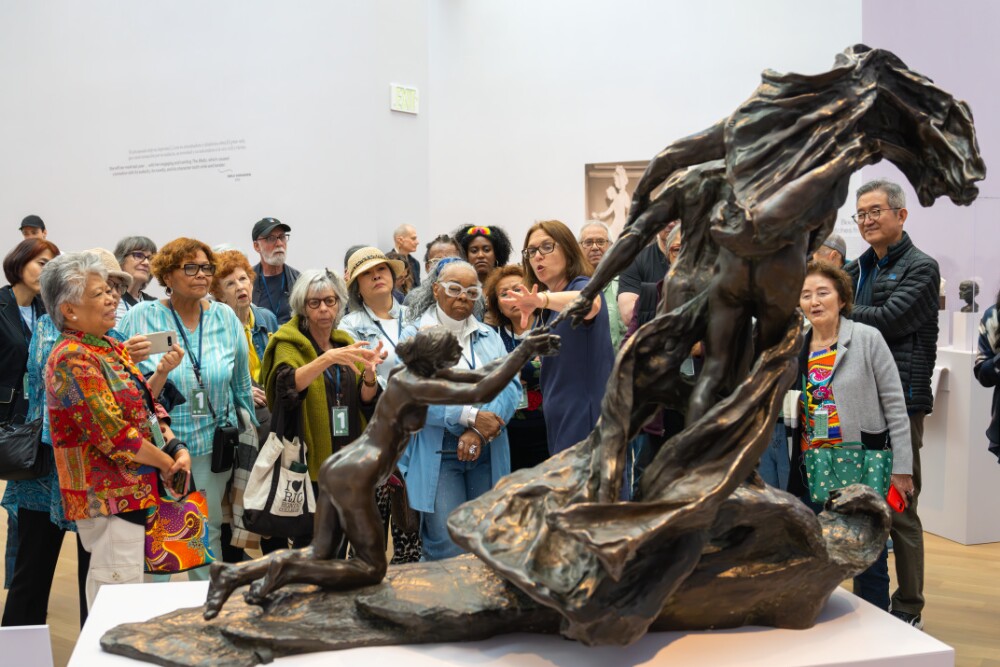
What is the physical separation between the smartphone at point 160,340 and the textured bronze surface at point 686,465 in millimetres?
1475

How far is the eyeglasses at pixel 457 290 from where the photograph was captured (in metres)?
4.01

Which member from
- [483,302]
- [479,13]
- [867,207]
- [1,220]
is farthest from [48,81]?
[867,207]

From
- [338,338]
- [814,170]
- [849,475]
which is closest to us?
[814,170]

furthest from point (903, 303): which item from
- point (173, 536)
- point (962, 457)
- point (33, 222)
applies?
point (33, 222)

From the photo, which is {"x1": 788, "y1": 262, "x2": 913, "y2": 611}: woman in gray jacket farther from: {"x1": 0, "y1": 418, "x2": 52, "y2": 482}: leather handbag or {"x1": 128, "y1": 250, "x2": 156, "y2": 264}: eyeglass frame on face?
{"x1": 128, "y1": 250, "x2": 156, "y2": 264}: eyeglass frame on face

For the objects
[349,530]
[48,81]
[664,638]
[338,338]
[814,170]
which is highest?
[48,81]

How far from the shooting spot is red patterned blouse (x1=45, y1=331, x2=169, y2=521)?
126 inches

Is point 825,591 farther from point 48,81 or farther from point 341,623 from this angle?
point 48,81

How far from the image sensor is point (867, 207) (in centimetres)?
445

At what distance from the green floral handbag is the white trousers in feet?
8.56

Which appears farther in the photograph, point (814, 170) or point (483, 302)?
point (483, 302)

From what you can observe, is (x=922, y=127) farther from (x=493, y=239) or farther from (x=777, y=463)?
(x=493, y=239)

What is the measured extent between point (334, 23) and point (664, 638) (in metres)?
6.71

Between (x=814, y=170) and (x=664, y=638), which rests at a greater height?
(x=814, y=170)
